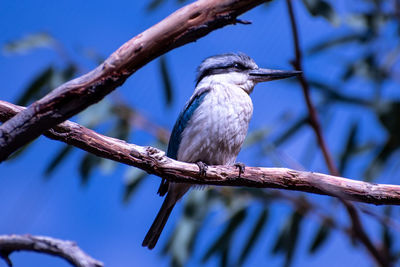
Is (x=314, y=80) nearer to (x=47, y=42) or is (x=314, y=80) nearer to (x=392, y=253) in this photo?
(x=392, y=253)

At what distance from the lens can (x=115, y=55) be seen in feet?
6.17

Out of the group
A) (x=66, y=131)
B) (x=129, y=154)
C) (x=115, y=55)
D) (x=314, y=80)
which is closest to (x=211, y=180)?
(x=129, y=154)

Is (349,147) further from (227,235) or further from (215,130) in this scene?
(215,130)

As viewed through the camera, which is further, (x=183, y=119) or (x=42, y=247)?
(x=183, y=119)

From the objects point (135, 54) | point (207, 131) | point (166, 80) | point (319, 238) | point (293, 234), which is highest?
point (166, 80)

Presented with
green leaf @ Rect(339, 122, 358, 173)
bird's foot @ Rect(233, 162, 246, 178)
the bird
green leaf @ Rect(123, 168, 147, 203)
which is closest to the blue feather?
the bird

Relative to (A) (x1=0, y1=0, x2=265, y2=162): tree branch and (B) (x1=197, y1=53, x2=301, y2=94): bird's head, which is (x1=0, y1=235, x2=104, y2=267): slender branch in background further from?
(B) (x1=197, y1=53, x2=301, y2=94): bird's head

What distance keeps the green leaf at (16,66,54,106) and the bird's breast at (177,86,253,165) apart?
1.30 m

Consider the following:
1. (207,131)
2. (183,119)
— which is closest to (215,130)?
(207,131)

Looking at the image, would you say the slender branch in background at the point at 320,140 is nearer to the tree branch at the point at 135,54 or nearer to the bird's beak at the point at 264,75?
the bird's beak at the point at 264,75

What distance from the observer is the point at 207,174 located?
8.88ft

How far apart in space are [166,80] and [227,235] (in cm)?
126

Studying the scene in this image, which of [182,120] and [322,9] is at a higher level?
[322,9]

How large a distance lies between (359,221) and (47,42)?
2554mm
